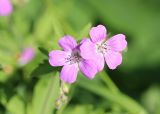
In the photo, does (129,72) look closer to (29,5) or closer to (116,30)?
(116,30)

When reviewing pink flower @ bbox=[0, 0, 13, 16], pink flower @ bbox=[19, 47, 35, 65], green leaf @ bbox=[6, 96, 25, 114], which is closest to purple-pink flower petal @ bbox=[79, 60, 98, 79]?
green leaf @ bbox=[6, 96, 25, 114]

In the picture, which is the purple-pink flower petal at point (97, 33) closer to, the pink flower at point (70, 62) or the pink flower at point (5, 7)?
the pink flower at point (70, 62)

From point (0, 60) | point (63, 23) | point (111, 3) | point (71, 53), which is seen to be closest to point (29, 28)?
point (63, 23)

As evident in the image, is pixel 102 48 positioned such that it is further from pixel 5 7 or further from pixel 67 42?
pixel 5 7

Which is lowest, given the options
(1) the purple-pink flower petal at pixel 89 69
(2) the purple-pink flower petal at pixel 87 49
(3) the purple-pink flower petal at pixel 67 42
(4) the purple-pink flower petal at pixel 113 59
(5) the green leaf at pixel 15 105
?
(5) the green leaf at pixel 15 105

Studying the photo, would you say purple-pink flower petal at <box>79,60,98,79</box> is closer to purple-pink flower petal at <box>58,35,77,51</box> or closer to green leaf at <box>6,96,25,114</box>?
purple-pink flower petal at <box>58,35,77,51</box>

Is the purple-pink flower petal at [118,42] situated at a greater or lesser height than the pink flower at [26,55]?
greater

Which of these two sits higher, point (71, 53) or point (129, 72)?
point (71, 53)

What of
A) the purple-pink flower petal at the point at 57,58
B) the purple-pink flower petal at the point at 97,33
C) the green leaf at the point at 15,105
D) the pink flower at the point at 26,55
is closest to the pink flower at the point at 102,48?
the purple-pink flower petal at the point at 97,33
